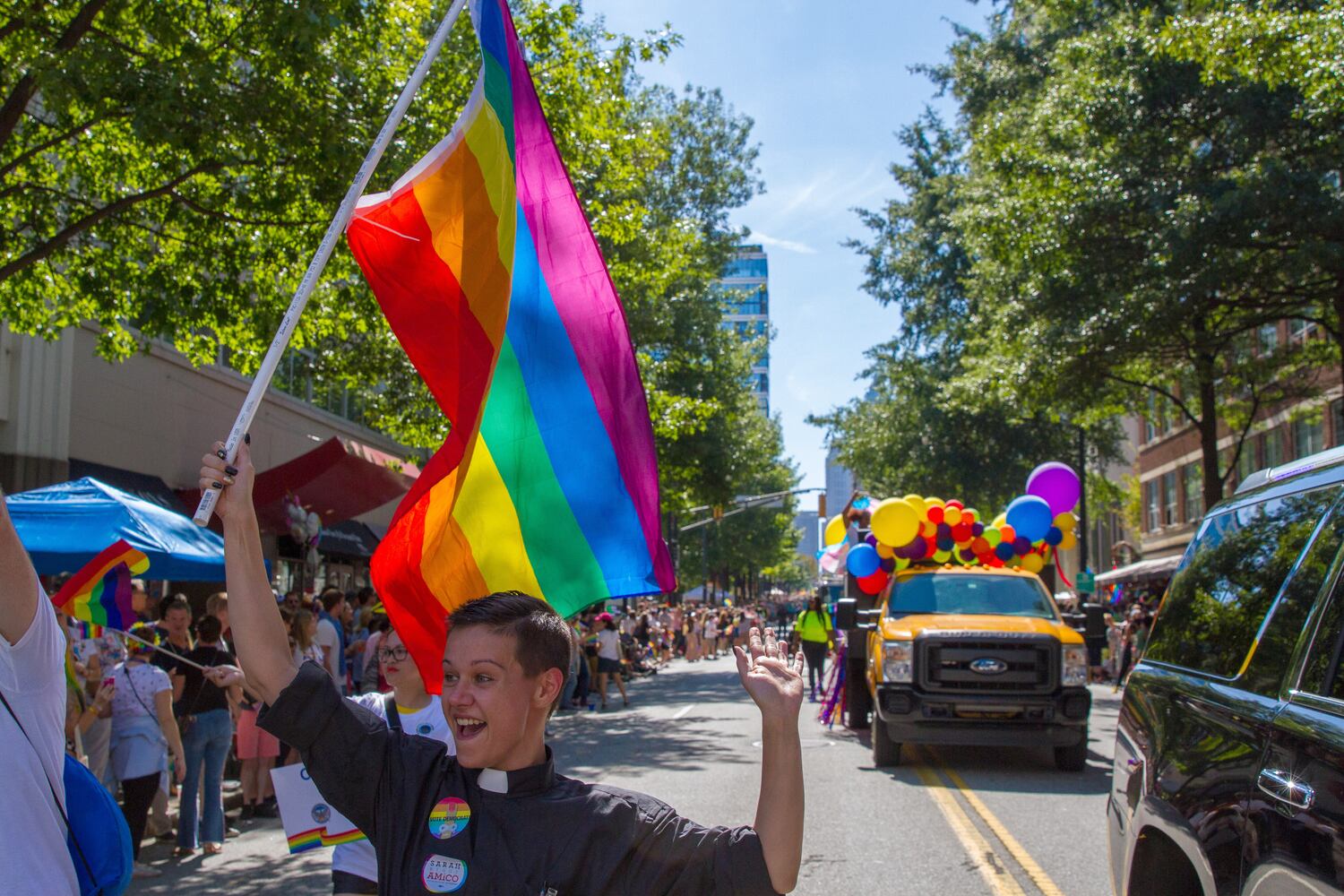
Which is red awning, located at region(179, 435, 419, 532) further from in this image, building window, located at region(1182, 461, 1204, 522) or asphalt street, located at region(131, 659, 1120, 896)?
building window, located at region(1182, 461, 1204, 522)

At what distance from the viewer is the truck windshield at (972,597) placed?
13.5 metres

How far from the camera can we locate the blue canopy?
33.3 ft

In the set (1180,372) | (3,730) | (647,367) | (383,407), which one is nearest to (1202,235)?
(1180,372)

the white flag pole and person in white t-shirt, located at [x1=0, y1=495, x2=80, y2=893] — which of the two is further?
the white flag pole

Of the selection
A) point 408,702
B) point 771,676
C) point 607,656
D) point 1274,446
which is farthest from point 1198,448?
point 771,676

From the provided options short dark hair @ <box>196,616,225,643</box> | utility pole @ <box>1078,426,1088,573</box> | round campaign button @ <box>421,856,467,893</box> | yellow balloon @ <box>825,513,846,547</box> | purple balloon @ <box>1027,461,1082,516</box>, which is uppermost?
utility pole @ <box>1078,426,1088,573</box>

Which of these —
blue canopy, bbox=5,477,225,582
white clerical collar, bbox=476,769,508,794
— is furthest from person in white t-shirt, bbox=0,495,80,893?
blue canopy, bbox=5,477,225,582

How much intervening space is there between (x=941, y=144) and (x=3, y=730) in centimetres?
4025

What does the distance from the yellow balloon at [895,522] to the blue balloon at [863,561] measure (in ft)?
2.16

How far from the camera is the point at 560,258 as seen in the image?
15.7 feet

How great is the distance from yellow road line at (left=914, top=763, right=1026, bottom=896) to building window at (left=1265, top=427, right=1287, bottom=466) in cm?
2927

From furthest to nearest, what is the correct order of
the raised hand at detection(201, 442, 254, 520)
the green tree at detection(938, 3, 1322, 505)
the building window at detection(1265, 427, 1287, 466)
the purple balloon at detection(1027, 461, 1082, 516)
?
the building window at detection(1265, 427, 1287, 466) → the green tree at detection(938, 3, 1322, 505) → the purple balloon at detection(1027, 461, 1082, 516) → the raised hand at detection(201, 442, 254, 520)

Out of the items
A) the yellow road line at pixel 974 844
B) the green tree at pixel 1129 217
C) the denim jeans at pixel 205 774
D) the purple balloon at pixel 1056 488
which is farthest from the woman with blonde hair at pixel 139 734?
the green tree at pixel 1129 217

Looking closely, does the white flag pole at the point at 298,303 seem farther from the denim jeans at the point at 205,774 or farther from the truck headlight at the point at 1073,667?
the truck headlight at the point at 1073,667
